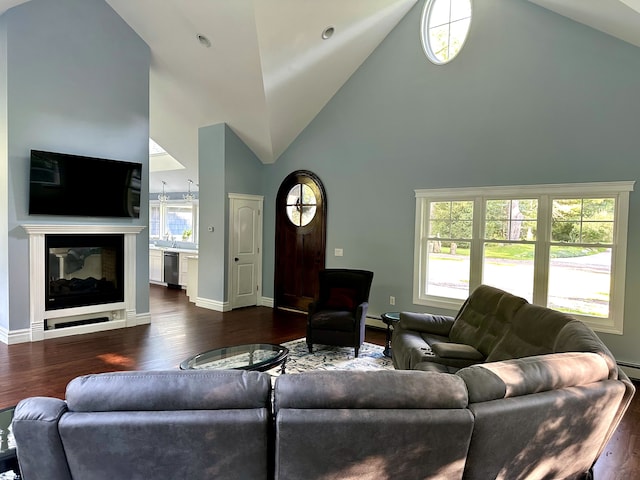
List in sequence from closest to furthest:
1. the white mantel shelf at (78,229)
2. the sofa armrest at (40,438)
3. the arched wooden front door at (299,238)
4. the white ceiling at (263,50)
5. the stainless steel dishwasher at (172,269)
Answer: the sofa armrest at (40,438)
the white ceiling at (263,50)
the white mantel shelf at (78,229)
the arched wooden front door at (299,238)
the stainless steel dishwasher at (172,269)

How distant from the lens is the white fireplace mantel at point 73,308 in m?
4.94

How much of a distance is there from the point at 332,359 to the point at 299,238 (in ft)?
9.23

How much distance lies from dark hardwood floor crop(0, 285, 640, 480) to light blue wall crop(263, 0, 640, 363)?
1.46 m

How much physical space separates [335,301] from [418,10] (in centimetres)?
404

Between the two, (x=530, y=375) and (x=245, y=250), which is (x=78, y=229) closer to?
(x=245, y=250)

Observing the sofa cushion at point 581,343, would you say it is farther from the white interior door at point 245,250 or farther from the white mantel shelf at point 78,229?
the white interior door at point 245,250

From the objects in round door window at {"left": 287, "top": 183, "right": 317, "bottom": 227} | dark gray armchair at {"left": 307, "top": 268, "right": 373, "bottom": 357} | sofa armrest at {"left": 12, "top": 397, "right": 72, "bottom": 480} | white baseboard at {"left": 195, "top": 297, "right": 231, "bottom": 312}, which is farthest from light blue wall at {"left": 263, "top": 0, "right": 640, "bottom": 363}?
sofa armrest at {"left": 12, "top": 397, "right": 72, "bottom": 480}

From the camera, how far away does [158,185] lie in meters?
10.2

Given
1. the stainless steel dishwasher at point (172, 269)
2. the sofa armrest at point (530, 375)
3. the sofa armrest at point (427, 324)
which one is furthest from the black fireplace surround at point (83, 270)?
the sofa armrest at point (530, 375)

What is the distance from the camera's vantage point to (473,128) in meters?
5.07

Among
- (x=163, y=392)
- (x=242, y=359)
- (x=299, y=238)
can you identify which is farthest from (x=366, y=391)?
(x=299, y=238)

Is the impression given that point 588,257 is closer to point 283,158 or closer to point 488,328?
point 488,328

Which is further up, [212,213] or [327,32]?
[327,32]

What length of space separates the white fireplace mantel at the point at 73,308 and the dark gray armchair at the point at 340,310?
A: 282 cm
